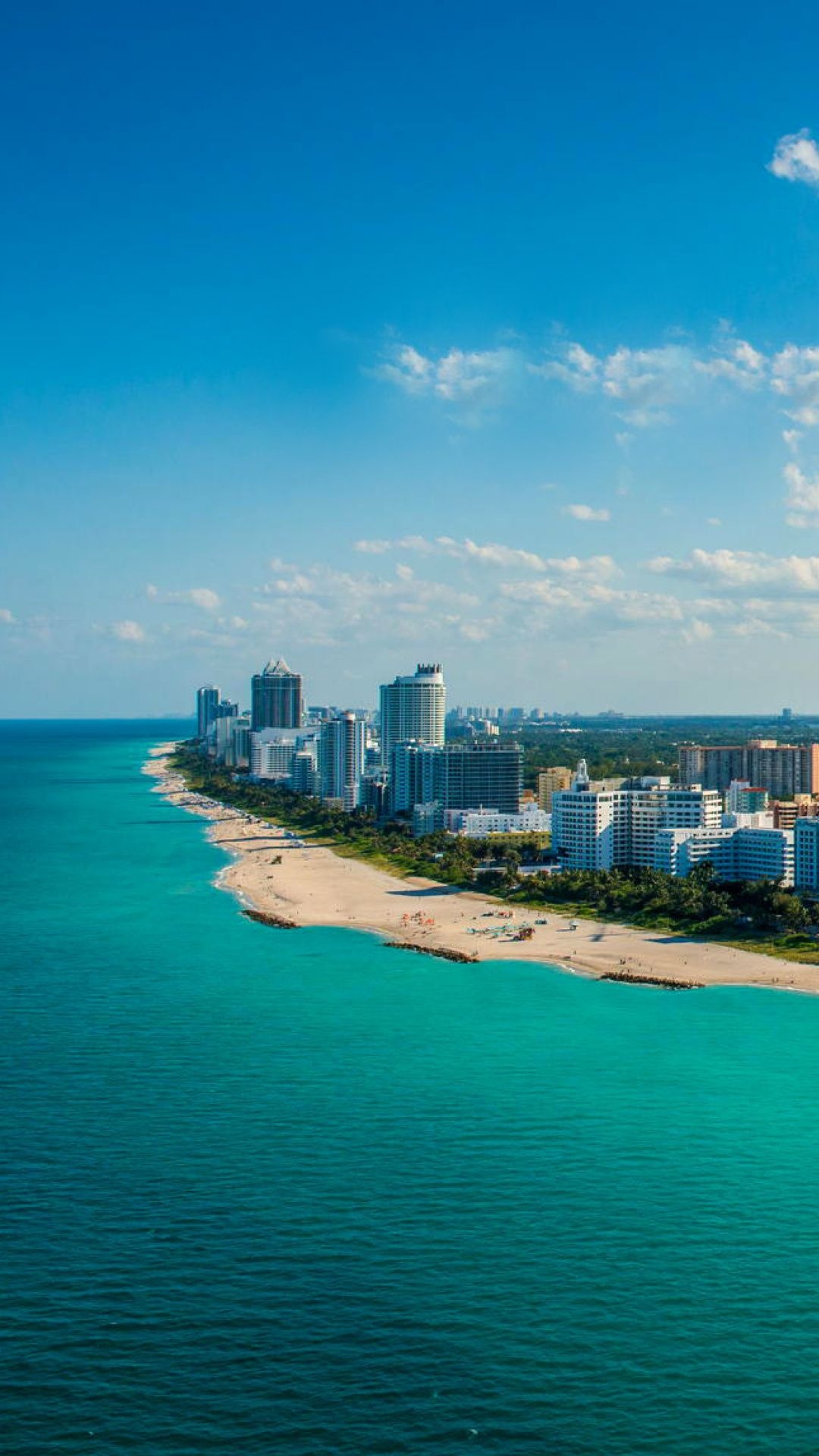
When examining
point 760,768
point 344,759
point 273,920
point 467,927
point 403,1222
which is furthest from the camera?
point 344,759

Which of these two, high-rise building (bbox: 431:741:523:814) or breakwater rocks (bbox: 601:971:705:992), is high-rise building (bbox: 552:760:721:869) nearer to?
breakwater rocks (bbox: 601:971:705:992)

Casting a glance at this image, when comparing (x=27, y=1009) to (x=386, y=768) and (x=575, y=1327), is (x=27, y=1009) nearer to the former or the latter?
(x=575, y=1327)

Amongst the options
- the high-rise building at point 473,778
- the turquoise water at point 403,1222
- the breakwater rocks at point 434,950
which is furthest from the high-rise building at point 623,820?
the turquoise water at point 403,1222

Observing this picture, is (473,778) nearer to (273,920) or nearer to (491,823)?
(491,823)

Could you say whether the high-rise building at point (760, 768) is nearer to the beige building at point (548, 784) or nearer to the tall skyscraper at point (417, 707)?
the beige building at point (548, 784)

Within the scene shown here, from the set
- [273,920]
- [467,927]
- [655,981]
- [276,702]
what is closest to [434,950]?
[467,927]

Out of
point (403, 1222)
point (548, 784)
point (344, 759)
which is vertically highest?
point (344, 759)

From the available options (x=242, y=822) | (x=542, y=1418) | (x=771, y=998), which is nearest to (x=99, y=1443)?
→ (x=542, y=1418)
